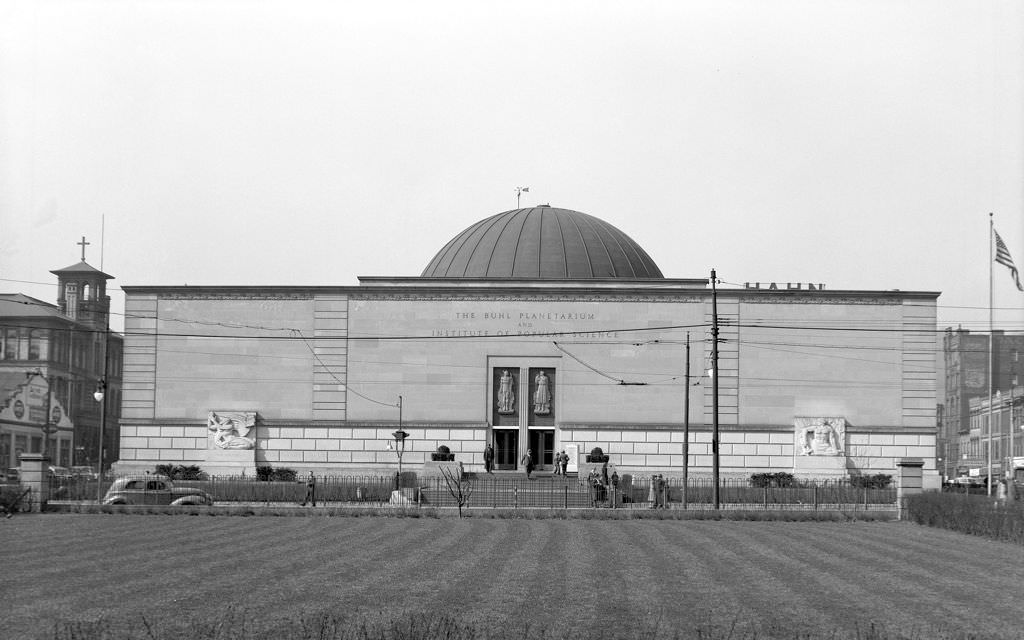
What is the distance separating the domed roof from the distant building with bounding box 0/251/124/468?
2999 cm

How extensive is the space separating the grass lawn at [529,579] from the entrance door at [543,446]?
3793 cm

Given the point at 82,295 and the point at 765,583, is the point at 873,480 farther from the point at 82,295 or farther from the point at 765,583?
the point at 82,295

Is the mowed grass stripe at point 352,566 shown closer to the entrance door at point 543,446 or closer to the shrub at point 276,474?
the shrub at point 276,474

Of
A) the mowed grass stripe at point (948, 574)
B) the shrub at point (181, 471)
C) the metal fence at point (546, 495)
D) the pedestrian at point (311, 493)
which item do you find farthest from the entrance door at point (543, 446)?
the mowed grass stripe at point (948, 574)

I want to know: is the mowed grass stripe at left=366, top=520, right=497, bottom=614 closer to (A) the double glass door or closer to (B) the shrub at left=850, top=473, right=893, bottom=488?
(B) the shrub at left=850, top=473, right=893, bottom=488

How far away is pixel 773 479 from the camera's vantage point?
66000mm

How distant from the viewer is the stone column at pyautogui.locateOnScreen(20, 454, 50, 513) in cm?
3944

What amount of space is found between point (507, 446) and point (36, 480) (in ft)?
110

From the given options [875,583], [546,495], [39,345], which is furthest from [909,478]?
[39,345]

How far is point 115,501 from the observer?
46031mm

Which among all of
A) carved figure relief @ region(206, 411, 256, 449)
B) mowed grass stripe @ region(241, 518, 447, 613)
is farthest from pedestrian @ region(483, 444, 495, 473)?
mowed grass stripe @ region(241, 518, 447, 613)

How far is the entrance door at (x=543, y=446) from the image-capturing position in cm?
6975

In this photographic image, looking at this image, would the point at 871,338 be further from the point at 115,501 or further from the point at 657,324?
the point at 115,501

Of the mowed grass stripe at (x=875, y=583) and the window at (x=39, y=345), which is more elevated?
the window at (x=39, y=345)
